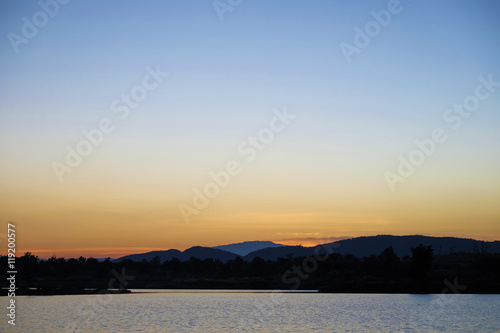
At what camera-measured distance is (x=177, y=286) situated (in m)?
193

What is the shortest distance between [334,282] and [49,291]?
83.0 meters

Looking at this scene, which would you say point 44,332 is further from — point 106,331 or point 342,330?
point 342,330

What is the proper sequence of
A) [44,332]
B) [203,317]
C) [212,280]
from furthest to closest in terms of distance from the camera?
[212,280]
[203,317]
[44,332]

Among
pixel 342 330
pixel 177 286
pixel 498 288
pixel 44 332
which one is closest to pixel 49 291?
pixel 177 286

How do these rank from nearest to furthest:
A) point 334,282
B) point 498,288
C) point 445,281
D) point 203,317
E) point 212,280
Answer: point 203,317 → point 498,288 → point 445,281 → point 334,282 → point 212,280

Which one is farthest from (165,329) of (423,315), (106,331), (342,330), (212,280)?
(212,280)

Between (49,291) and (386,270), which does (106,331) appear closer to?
(49,291)

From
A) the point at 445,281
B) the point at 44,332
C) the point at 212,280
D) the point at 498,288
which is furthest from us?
the point at 212,280

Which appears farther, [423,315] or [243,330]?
[423,315]

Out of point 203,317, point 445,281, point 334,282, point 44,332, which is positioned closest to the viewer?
point 44,332

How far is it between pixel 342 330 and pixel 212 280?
14036 centimetres

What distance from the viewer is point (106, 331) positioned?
55312mm

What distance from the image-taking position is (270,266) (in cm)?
19688

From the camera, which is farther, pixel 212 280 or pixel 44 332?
pixel 212 280
